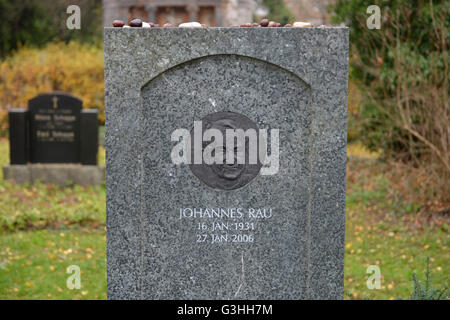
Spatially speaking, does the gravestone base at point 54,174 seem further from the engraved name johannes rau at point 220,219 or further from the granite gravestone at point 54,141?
the engraved name johannes rau at point 220,219

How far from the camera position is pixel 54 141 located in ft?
28.9

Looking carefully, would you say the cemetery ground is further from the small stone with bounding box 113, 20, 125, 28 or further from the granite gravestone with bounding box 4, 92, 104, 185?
the small stone with bounding box 113, 20, 125, 28

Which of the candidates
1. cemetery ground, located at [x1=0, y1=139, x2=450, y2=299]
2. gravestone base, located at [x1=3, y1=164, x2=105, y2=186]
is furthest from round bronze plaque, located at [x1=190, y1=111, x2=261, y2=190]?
gravestone base, located at [x1=3, y1=164, x2=105, y2=186]

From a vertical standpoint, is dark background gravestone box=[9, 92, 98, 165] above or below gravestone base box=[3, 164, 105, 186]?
above

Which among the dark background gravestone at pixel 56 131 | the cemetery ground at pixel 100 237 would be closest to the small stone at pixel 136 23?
the cemetery ground at pixel 100 237

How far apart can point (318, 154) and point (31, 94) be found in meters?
13.4

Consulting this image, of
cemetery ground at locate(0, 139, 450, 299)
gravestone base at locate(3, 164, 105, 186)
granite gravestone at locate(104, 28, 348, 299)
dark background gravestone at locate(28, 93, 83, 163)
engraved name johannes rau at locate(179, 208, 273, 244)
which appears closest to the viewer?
granite gravestone at locate(104, 28, 348, 299)

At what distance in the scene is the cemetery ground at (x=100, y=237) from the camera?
496cm

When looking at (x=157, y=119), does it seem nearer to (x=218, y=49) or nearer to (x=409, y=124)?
(x=218, y=49)

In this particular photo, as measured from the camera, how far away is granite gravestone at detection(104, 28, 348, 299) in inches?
124

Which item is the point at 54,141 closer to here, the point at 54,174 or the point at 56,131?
the point at 56,131

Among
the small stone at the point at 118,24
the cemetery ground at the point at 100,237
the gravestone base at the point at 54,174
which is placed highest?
the small stone at the point at 118,24

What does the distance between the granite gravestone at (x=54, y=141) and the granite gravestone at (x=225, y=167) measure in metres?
5.70

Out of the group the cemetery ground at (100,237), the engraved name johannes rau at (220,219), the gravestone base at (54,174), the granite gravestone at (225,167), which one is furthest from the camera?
the gravestone base at (54,174)
